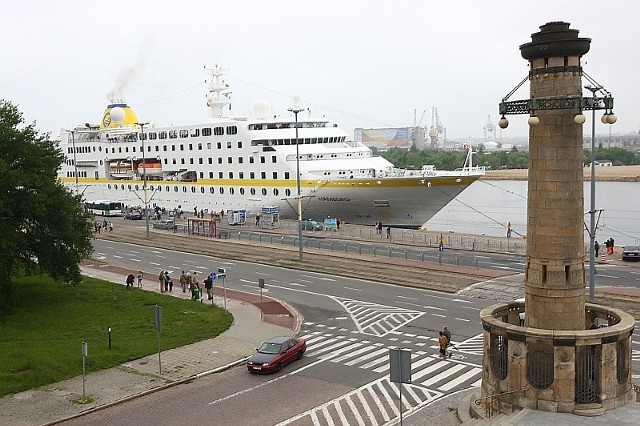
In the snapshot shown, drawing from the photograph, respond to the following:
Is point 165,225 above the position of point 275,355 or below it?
above

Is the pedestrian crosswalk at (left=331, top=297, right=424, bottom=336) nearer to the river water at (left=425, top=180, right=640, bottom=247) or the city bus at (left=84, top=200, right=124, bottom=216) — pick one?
the river water at (left=425, top=180, right=640, bottom=247)

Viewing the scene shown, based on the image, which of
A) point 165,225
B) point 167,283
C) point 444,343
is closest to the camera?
point 444,343

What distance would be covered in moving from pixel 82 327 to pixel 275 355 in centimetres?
913

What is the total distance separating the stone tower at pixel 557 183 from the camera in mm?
15594

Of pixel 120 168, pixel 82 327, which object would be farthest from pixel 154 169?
pixel 82 327

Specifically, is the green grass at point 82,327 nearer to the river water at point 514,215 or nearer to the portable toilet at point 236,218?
the portable toilet at point 236,218

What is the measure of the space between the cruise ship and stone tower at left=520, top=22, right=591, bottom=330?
3144 cm

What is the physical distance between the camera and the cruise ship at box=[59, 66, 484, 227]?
194 feet

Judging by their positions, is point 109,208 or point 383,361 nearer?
point 383,361

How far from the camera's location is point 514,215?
84.2 m

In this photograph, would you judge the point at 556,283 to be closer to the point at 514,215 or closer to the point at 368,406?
the point at 368,406

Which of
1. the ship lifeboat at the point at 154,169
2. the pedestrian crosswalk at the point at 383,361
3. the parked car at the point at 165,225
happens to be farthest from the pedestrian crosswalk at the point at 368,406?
A: the ship lifeboat at the point at 154,169

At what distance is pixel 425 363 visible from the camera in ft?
71.3

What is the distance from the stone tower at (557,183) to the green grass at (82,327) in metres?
13.4
